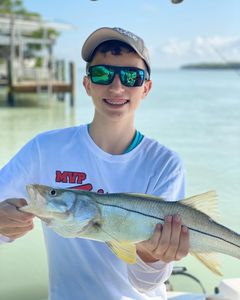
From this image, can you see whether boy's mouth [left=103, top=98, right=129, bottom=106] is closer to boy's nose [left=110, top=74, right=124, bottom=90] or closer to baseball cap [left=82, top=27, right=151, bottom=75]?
boy's nose [left=110, top=74, right=124, bottom=90]

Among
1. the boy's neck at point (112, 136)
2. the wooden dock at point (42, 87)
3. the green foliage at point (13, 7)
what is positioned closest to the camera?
the boy's neck at point (112, 136)

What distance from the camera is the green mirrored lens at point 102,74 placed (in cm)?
216

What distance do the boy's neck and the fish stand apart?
44 cm

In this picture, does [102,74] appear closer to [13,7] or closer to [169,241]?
[169,241]

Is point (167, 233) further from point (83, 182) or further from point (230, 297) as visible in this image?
point (230, 297)

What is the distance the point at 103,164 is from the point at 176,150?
9835mm

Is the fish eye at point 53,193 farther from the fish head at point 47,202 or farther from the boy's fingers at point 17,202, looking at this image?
the boy's fingers at point 17,202

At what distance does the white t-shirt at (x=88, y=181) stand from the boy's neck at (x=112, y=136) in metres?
0.04

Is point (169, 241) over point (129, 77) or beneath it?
beneath

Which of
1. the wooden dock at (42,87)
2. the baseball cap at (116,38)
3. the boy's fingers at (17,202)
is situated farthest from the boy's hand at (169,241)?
the wooden dock at (42,87)

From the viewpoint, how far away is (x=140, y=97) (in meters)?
2.28

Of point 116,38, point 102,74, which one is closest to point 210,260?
point 102,74

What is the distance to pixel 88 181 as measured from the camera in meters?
2.17

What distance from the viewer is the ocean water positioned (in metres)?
4.43
